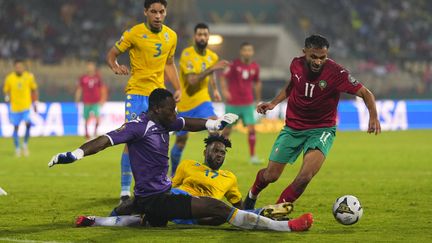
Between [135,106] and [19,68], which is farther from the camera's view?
[19,68]

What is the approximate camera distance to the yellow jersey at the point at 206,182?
388 inches

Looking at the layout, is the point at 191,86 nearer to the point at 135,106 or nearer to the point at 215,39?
the point at 135,106

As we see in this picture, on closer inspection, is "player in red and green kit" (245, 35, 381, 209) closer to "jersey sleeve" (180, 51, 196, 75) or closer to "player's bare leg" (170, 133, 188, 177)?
"player's bare leg" (170, 133, 188, 177)

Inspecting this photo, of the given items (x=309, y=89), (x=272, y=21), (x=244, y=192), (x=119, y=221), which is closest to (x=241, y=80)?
(x=244, y=192)

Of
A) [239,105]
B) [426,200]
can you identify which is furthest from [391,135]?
[426,200]

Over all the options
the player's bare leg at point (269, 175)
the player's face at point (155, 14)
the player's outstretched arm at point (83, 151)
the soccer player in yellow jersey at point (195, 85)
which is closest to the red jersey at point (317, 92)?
the player's bare leg at point (269, 175)

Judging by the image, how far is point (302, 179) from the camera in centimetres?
957

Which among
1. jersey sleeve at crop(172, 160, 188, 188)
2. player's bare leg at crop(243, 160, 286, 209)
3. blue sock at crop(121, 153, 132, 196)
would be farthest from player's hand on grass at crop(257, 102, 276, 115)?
blue sock at crop(121, 153, 132, 196)

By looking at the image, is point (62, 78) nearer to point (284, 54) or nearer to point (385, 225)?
point (284, 54)

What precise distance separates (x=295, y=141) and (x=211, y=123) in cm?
149

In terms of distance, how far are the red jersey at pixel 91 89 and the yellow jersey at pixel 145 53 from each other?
1595cm

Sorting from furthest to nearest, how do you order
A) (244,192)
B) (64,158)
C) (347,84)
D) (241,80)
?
(241,80) → (244,192) → (347,84) → (64,158)

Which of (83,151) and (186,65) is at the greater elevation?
(186,65)

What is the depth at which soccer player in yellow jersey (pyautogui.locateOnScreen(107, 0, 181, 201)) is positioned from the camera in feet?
37.8
